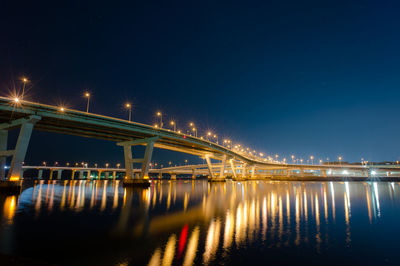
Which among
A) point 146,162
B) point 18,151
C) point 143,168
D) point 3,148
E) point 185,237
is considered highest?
point 3,148

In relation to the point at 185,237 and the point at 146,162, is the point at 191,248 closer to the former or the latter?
the point at 185,237

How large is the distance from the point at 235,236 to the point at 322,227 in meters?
5.83

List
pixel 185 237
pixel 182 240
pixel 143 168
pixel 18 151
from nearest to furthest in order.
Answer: pixel 182 240
pixel 185 237
pixel 18 151
pixel 143 168

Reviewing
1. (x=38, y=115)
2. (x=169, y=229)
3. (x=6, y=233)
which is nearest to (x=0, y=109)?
(x=38, y=115)

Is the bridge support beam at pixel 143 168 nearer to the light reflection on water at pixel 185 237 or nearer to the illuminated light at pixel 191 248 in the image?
the light reflection on water at pixel 185 237

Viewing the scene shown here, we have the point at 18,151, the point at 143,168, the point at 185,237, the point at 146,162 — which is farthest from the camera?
the point at 143,168

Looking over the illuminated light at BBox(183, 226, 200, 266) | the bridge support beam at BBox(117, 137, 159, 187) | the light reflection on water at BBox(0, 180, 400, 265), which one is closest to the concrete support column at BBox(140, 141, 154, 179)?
the bridge support beam at BBox(117, 137, 159, 187)

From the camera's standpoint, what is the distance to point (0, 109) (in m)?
31.6

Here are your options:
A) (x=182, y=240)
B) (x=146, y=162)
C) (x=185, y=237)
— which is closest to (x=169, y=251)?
(x=182, y=240)

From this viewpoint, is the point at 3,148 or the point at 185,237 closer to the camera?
the point at 185,237

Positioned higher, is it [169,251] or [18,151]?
[18,151]

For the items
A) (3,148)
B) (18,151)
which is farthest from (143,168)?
(3,148)

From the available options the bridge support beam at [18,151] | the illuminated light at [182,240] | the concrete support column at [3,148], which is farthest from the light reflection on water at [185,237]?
the concrete support column at [3,148]

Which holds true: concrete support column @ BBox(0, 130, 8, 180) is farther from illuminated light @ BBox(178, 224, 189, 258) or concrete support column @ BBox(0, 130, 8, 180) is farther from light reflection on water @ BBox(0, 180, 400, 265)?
illuminated light @ BBox(178, 224, 189, 258)
